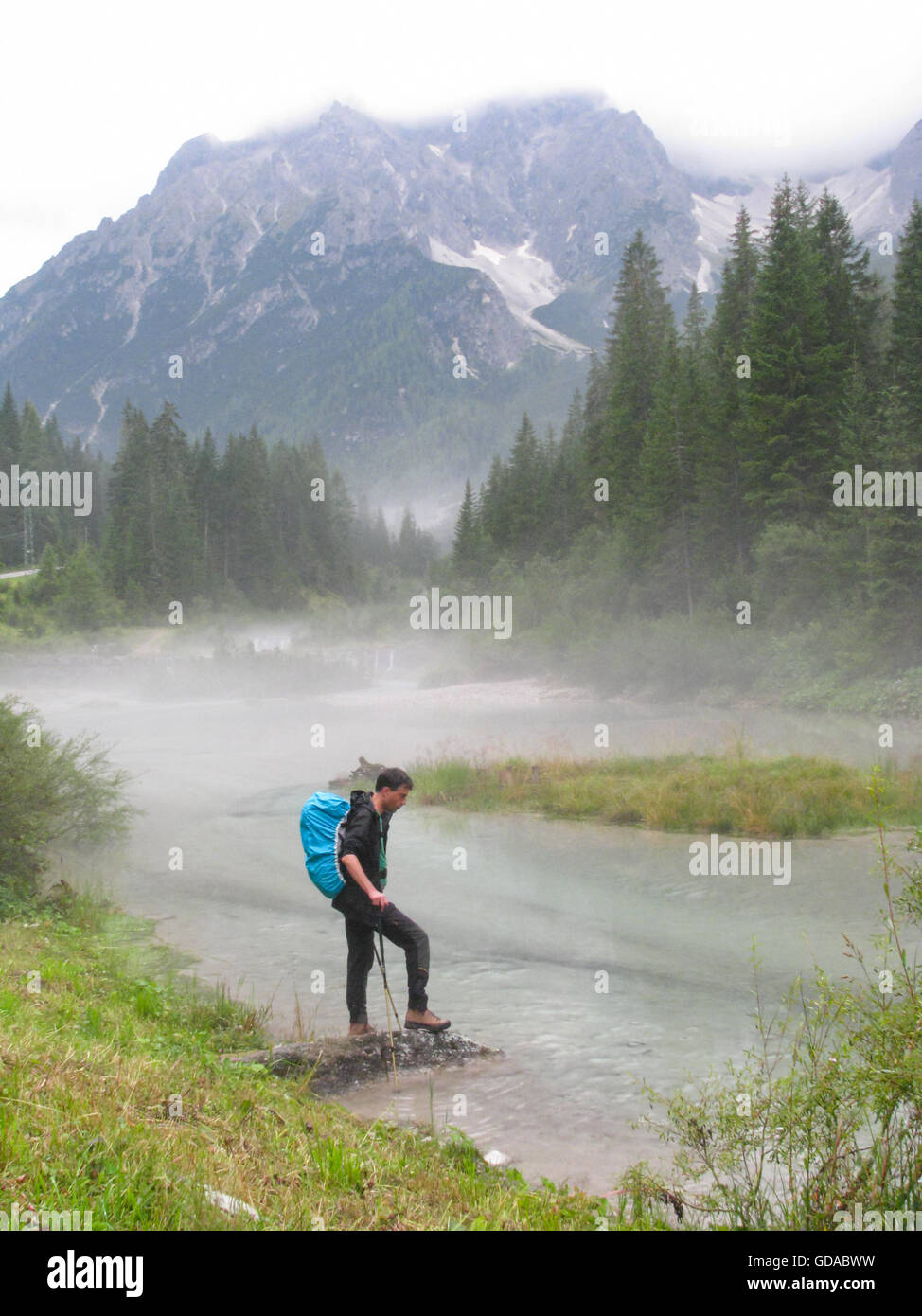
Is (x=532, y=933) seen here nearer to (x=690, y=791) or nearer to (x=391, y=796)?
(x=391, y=796)

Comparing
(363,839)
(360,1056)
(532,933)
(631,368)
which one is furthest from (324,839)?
(631,368)

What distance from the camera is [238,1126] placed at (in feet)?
16.5

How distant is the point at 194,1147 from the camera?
4387 millimetres

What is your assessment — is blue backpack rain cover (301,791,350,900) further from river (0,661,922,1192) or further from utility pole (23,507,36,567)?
utility pole (23,507,36,567)

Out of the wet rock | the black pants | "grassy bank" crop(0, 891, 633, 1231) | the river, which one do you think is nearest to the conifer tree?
the river

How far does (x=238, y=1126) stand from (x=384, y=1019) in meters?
3.95

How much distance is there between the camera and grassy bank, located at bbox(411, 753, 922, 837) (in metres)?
16.0

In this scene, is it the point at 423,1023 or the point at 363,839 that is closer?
the point at 363,839

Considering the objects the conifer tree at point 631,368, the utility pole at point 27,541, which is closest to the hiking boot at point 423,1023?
the conifer tree at point 631,368

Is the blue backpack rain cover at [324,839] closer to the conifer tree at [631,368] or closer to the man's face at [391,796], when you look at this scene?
the man's face at [391,796]

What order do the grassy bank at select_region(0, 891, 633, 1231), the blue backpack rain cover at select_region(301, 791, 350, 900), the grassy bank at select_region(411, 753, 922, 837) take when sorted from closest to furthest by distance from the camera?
the grassy bank at select_region(0, 891, 633, 1231) < the blue backpack rain cover at select_region(301, 791, 350, 900) < the grassy bank at select_region(411, 753, 922, 837)

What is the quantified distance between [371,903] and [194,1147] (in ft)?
9.76

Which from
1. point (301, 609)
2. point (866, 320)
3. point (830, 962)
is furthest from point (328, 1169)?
point (301, 609)

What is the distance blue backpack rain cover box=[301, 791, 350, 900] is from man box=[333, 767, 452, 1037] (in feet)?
0.25
